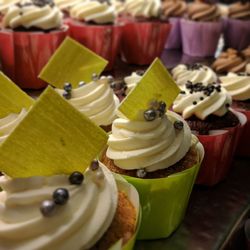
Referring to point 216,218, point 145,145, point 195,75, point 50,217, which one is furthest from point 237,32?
point 50,217

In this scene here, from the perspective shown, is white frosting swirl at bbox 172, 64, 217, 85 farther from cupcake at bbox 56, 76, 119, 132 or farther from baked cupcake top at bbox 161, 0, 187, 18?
baked cupcake top at bbox 161, 0, 187, 18

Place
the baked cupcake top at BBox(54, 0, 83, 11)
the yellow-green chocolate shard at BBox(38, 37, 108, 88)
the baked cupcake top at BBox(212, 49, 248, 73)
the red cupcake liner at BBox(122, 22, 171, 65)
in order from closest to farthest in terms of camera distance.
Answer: the yellow-green chocolate shard at BBox(38, 37, 108, 88) → the baked cupcake top at BBox(212, 49, 248, 73) → the red cupcake liner at BBox(122, 22, 171, 65) → the baked cupcake top at BBox(54, 0, 83, 11)

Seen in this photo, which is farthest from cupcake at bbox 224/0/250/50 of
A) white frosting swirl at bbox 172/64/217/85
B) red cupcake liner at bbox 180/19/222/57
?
white frosting swirl at bbox 172/64/217/85

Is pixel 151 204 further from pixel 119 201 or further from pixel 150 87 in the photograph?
pixel 150 87

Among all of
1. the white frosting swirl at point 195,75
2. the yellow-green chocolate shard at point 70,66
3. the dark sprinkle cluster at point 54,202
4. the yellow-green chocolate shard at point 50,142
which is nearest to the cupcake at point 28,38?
the yellow-green chocolate shard at point 70,66

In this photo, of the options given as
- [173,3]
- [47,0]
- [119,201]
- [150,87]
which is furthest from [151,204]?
[173,3]

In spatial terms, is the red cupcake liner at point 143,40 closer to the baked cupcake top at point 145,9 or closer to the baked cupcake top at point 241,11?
the baked cupcake top at point 145,9
